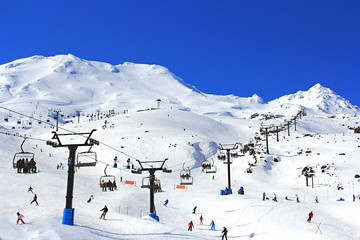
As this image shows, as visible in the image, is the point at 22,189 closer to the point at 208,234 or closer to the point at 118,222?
the point at 118,222

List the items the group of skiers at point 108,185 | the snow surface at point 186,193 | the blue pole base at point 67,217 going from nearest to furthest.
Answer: the blue pole base at point 67,217, the snow surface at point 186,193, the group of skiers at point 108,185

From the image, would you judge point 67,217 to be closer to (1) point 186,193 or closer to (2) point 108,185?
(2) point 108,185

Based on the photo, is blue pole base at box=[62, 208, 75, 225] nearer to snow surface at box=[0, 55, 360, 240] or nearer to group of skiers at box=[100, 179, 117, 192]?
snow surface at box=[0, 55, 360, 240]

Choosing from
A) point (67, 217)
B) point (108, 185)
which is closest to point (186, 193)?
point (108, 185)

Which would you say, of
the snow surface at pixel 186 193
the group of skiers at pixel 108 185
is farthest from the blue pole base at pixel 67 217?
the group of skiers at pixel 108 185

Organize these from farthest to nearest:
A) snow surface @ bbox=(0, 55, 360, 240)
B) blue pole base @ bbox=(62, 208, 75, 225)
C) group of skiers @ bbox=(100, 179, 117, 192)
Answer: group of skiers @ bbox=(100, 179, 117, 192) < snow surface @ bbox=(0, 55, 360, 240) < blue pole base @ bbox=(62, 208, 75, 225)

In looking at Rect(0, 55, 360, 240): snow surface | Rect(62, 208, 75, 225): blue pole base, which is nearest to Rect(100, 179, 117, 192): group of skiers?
Rect(0, 55, 360, 240): snow surface

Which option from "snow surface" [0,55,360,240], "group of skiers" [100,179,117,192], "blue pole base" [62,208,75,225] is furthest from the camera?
"group of skiers" [100,179,117,192]

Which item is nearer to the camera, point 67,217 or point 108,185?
point 67,217

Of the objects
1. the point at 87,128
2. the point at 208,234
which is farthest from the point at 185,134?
the point at 208,234

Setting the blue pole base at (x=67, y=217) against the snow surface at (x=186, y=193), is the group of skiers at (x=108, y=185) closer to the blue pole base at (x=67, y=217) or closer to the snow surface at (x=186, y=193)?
the snow surface at (x=186, y=193)

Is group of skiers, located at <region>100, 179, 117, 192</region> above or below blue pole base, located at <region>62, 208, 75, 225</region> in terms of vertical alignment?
above

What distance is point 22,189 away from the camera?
33031 mm

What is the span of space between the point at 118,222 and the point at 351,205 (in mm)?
24844
